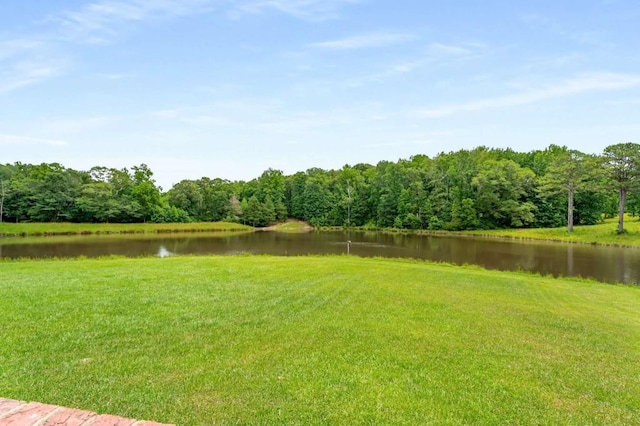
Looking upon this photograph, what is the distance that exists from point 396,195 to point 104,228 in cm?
4662

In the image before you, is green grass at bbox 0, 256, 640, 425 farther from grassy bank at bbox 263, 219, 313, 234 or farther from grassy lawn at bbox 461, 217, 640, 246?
grassy bank at bbox 263, 219, 313, 234

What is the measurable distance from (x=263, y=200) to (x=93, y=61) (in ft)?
A: 190

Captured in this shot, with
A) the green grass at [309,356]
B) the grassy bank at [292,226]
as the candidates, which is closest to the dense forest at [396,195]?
the grassy bank at [292,226]

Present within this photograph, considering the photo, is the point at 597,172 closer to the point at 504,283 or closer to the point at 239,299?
the point at 504,283

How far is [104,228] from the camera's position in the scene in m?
51.4

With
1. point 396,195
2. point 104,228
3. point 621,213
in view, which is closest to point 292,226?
point 396,195

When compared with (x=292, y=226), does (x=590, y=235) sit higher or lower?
higher

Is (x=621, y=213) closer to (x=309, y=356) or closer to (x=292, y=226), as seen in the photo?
(x=309, y=356)

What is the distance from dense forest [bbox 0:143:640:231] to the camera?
44812 millimetres

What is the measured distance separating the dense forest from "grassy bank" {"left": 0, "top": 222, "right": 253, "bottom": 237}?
456 centimetres

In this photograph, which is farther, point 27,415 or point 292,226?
point 292,226

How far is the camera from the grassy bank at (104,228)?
43.9 meters

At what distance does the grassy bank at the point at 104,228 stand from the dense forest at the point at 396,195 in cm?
456

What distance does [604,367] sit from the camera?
4680 millimetres
